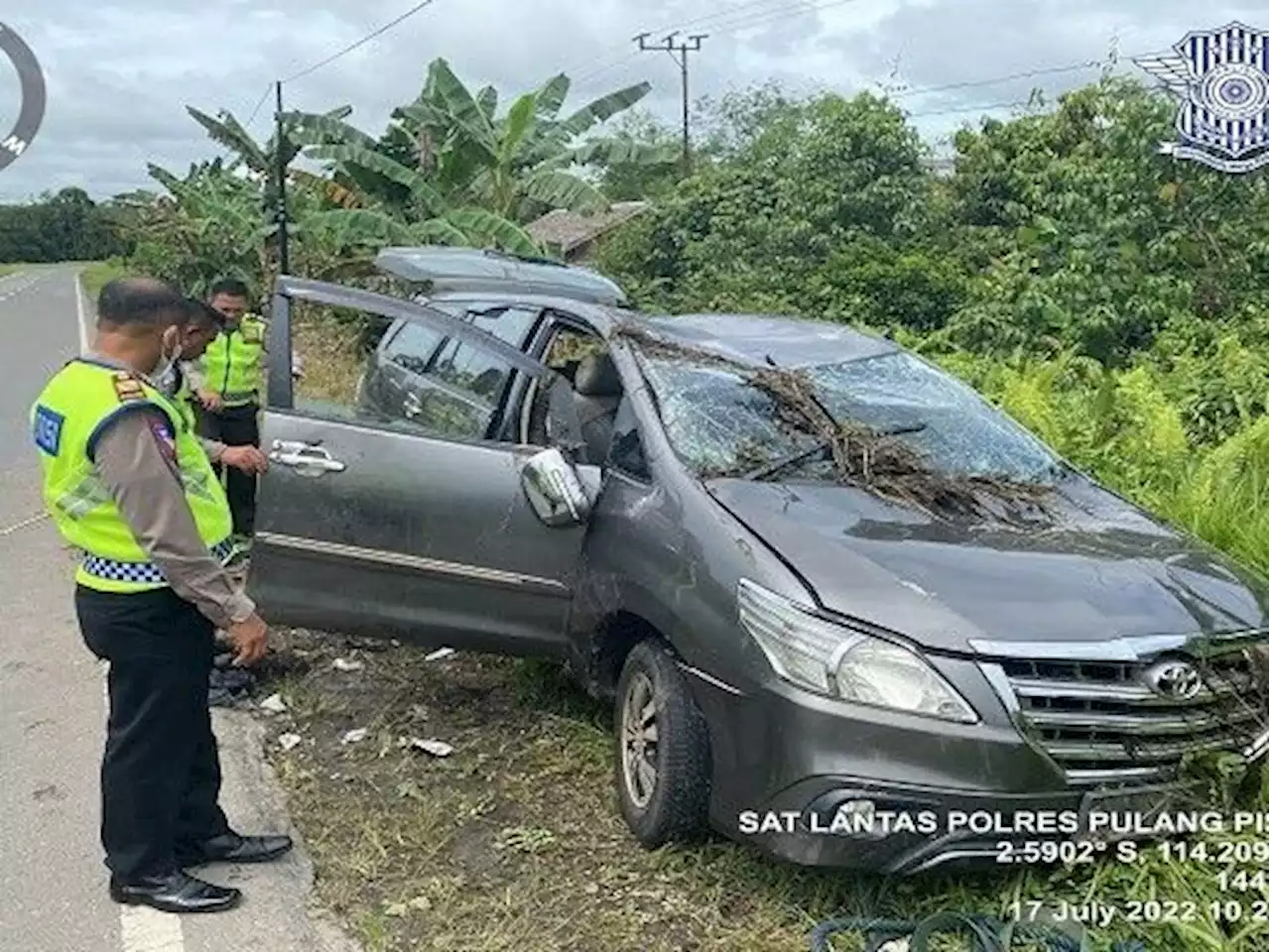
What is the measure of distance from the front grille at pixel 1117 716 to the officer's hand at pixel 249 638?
1.91 metres

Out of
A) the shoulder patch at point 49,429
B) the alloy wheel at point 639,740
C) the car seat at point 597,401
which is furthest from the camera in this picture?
the car seat at point 597,401

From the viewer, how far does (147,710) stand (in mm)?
3617

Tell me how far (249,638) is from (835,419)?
6.59 feet

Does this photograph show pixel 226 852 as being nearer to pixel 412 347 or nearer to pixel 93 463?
pixel 93 463

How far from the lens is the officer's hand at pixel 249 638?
349 cm

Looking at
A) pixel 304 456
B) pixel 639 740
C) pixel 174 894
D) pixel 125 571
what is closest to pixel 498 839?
pixel 639 740

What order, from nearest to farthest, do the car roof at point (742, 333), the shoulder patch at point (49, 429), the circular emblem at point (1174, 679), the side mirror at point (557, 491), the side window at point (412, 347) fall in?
the circular emblem at point (1174, 679)
the shoulder patch at point (49, 429)
the side mirror at point (557, 491)
the car roof at point (742, 333)
the side window at point (412, 347)

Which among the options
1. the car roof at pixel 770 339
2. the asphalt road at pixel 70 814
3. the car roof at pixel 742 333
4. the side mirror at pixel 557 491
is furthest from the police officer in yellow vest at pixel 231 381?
the side mirror at pixel 557 491

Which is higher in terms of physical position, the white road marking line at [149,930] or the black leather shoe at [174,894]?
the black leather shoe at [174,894]

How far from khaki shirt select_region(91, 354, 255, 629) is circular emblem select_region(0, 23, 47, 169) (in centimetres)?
124

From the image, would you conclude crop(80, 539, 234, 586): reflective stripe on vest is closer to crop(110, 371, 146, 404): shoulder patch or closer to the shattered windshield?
crop(110, 371, 146, 404): shoulder patch

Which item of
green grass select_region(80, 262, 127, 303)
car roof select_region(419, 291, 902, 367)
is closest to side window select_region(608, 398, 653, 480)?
car roof select_region(419, 291, 902, 367)

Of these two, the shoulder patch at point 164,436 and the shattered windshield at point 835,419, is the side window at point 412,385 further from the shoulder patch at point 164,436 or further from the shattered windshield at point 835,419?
the shoulder patch at point 164,436

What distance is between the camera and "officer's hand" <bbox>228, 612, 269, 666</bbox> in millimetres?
3492
